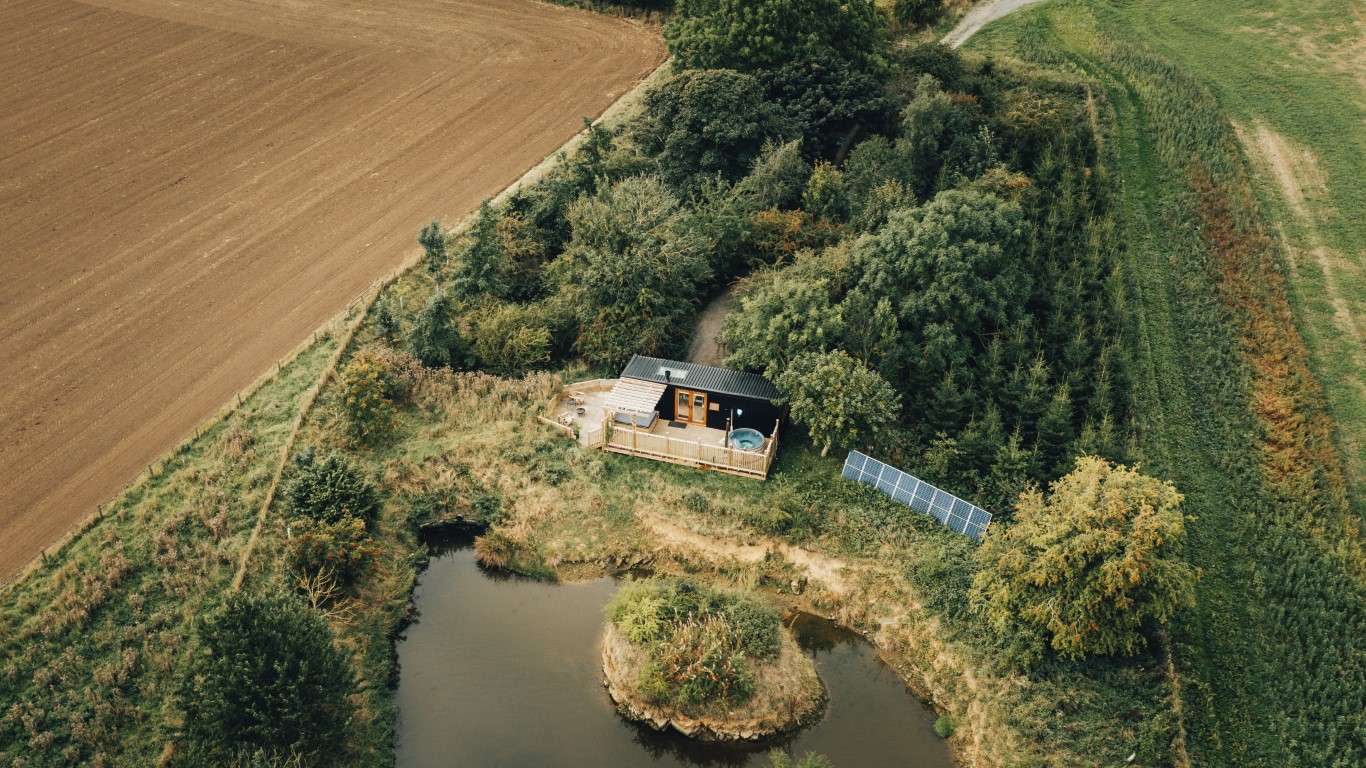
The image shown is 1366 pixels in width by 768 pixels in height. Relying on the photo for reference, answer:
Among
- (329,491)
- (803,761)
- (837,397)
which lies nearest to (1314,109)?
(837,397)

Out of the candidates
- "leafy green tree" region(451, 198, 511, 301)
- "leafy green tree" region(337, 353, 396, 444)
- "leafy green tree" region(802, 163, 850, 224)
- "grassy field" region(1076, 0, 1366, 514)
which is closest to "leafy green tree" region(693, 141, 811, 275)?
"leafy green tree" region(802, 163, 850, 224)

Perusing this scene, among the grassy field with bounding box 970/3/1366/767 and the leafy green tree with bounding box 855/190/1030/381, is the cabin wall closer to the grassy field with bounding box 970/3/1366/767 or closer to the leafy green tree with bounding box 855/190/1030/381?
the leafy green tree with bounding box 855/190/1030/381

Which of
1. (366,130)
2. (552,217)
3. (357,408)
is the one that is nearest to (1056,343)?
(552,217)

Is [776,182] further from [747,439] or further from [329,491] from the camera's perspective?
[329,491]

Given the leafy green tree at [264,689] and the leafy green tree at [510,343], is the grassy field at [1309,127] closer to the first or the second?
the leafy green tree at [510,343]

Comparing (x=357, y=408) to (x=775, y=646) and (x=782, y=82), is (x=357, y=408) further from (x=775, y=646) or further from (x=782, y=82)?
(x=782, y=82)

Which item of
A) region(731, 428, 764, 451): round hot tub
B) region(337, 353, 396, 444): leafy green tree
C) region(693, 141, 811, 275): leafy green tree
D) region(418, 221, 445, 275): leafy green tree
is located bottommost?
region(337, 353, 396, 444): leafy green tree

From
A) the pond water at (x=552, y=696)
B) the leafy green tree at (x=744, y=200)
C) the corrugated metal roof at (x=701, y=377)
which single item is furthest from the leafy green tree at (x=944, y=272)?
the pond water at (x=552, y=696)
